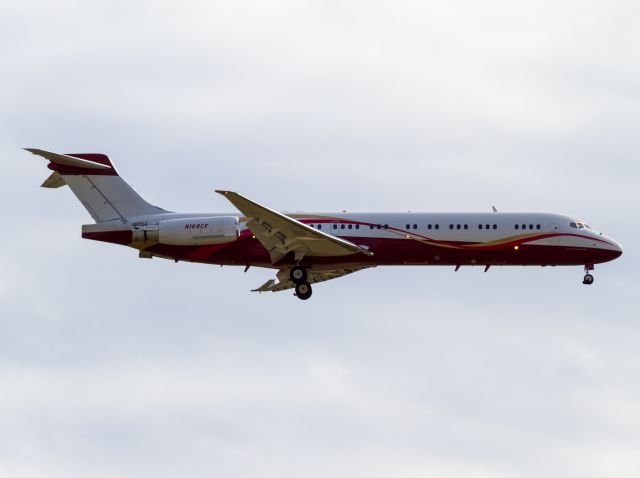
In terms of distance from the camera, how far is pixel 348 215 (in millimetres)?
47188

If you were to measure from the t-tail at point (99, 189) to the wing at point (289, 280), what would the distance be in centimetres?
597

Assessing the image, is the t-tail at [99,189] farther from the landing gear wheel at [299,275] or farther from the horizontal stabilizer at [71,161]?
the landing gear wheel at [299,275]

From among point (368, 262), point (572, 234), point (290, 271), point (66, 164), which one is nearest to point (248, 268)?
point (290, 271)

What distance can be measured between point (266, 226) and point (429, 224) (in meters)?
6.40

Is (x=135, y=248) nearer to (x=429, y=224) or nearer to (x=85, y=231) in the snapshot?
(x=85, y=231)

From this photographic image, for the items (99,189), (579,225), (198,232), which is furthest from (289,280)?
(579,225)

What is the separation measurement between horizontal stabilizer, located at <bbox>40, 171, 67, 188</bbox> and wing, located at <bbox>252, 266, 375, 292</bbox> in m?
9.26

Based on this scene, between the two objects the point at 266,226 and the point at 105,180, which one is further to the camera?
the point at 105,180

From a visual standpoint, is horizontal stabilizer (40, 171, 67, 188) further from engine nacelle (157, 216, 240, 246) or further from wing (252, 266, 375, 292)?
wing (252, 266, 375, 292)

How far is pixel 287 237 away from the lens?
45312 millimetres

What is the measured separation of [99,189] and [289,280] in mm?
8433

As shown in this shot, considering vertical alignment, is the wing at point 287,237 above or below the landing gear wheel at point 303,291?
above

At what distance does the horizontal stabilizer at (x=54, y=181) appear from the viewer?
47.8 m

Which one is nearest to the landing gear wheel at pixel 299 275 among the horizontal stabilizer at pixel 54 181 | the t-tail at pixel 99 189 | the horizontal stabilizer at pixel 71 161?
the t-tail at pixel 99 189
